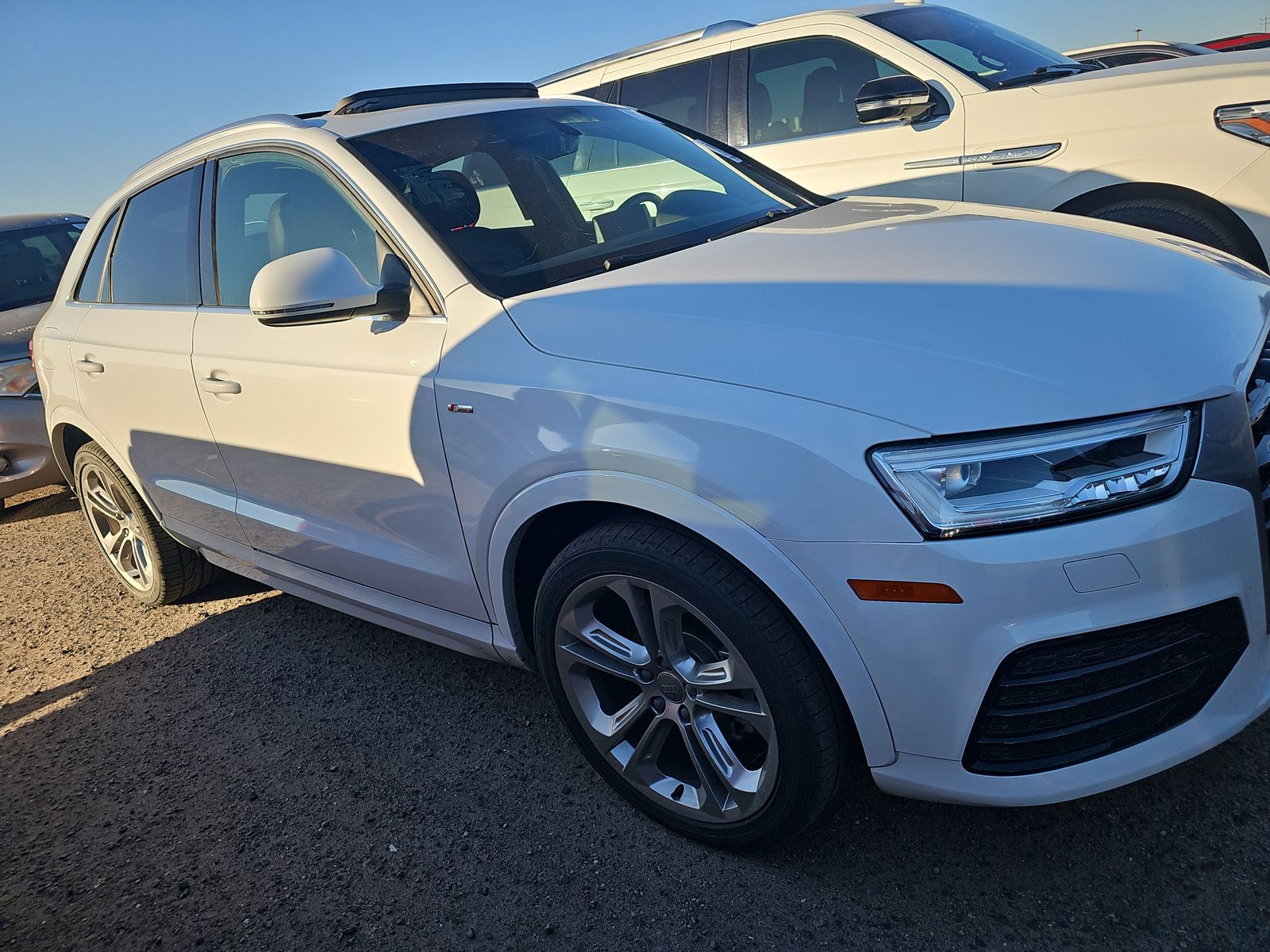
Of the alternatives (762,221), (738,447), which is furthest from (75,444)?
(738,447)

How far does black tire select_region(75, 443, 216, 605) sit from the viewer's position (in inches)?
150

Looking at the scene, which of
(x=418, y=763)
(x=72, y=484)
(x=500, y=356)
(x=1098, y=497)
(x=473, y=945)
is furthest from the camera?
(x=72, y=484)

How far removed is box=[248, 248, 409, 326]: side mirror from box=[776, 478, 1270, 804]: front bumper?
49.1 inches

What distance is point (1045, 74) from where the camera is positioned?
471 centimetres

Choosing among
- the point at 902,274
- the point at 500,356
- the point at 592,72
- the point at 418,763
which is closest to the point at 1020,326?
the point at 902,274

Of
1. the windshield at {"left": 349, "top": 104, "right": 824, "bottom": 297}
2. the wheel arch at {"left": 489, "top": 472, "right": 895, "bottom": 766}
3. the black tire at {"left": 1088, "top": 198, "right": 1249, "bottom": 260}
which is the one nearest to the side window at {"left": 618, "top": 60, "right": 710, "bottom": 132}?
the black tire at {"left": 1088, "top": 198, "right": 1249, "bottom": 260}

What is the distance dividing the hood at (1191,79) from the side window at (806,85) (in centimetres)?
92

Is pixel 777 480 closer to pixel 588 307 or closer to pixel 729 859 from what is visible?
pixel 588 307

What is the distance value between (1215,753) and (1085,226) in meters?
1.34

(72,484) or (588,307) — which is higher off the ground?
(588,307)

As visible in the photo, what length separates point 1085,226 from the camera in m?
2.41

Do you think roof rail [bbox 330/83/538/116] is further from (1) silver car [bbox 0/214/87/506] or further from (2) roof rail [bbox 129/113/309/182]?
(1) silver car [bbox 0/214/87/506]

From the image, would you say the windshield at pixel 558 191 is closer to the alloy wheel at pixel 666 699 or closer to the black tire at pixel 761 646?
the black tire at pixel 761 646

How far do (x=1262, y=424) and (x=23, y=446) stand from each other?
222 inches
